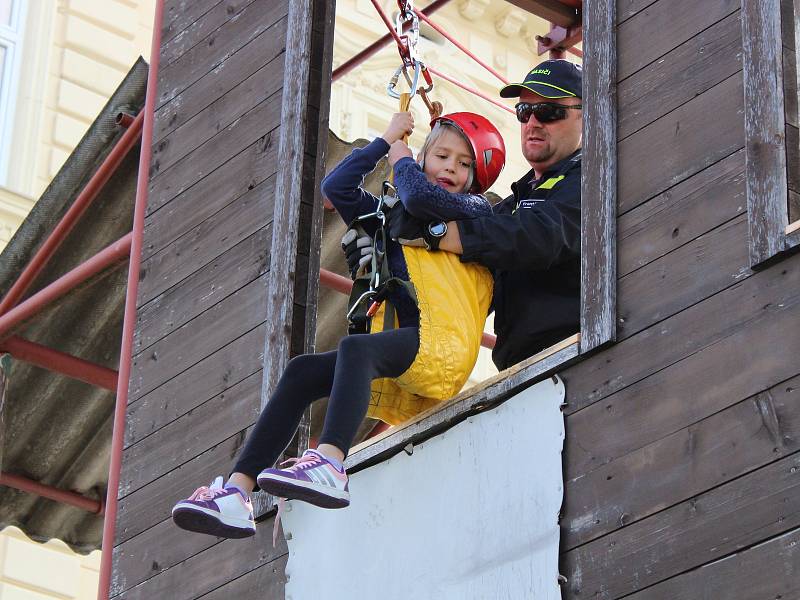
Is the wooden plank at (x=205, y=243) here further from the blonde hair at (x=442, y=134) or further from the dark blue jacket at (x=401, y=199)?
the blonde hair at (x=442, y=134)

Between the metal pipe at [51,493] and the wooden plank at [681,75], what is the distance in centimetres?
566

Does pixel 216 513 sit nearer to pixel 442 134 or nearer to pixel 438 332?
pixel 438 332

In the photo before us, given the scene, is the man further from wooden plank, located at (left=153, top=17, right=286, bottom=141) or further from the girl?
wooden plank, located at (left=153, top=17, right=286, bottom=141)

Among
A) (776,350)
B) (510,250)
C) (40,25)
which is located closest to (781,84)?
(776,350)

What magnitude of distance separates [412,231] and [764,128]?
4.59 feet

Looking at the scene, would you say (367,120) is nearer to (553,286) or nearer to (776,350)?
(553,286)

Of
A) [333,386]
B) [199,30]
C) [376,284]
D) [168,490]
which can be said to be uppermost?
[199,30]

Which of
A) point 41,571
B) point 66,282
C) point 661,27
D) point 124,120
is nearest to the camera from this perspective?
point 661,27

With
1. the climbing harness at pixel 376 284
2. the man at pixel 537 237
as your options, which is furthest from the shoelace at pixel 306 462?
the man at pixel 537 237

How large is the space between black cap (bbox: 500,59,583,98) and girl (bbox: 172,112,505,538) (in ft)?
1.05

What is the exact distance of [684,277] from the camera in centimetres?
532

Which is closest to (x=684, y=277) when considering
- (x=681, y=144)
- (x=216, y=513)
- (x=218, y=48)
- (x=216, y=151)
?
(x=681, y=144)

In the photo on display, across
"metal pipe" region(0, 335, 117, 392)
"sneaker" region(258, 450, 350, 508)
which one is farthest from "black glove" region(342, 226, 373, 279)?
"metal pipe" region(0, 335, 117, 392)

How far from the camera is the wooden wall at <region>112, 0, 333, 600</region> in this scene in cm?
681
